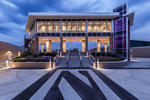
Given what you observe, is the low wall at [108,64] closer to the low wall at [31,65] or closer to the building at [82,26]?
the low wall at [31,65]

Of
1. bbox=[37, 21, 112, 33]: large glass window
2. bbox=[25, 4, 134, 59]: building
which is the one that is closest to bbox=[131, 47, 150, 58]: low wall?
bbox=[25, 4, 134, 59]: building

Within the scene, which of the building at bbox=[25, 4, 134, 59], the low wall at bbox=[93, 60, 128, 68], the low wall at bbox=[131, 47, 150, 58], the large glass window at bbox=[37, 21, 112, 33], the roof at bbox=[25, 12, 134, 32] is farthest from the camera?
the low wall at bbox=[131, 47, 150, 58]

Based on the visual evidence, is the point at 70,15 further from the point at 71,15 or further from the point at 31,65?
the point at 31,65

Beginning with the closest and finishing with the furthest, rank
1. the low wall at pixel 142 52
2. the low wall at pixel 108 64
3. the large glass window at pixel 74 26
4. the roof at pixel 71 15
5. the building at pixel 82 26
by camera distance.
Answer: the low wall at pixel 108 64 → the roof at pixel 71 15 → the building at pixel 82 26 → the large glass window at pixel 74 26 → the low wall at pixel 142 52

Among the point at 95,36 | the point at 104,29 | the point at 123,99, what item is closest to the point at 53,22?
the point at 95,36

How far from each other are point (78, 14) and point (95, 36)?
23.8 ft

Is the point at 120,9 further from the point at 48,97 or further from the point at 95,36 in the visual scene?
the point at 48,97

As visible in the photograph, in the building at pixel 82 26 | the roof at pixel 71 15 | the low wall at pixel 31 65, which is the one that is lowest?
the low wall at pixel 31 65

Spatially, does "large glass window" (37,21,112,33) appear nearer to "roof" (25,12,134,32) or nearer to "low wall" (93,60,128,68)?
"roof" (25,12,134,32)

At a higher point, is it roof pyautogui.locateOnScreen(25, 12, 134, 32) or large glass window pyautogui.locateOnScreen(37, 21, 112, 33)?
roof pyautogui.locateOnScreen(25, 12, 134, 32)

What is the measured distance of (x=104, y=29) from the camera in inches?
808

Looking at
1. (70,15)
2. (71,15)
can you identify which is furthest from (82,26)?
(70,15)

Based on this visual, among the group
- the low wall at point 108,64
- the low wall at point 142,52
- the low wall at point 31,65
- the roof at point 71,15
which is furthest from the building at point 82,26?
the low wall at point 142,52

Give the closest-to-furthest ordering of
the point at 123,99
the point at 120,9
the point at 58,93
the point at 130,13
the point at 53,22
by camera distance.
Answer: the point at 123,99, the point at 58,93, the point at 130,13, the point at 120,9, the point at 53,22
